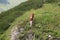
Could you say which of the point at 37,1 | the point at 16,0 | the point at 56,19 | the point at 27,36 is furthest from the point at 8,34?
the point at 16,0

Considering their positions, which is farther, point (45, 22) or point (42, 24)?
point (45, 22)

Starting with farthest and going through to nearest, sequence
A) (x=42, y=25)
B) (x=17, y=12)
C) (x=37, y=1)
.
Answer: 1. (x=37, y=1)
2. (x=17, y=12)
3. (x=42, y=25)

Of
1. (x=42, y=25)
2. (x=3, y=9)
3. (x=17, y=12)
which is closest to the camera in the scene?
(x=42, y=25)

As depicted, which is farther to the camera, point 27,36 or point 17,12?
point 17,12

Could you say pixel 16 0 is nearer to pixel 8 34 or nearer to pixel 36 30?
Answer: pixel 8 34

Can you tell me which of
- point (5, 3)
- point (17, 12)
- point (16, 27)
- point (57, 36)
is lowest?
point (57, 36)

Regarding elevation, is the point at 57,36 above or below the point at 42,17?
below

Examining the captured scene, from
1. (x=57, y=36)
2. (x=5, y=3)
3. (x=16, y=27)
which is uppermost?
(x=5, y=3)

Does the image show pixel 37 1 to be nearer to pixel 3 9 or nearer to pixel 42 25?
pixel 3 9

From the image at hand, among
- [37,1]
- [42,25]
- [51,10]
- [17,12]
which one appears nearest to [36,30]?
[42,25]
